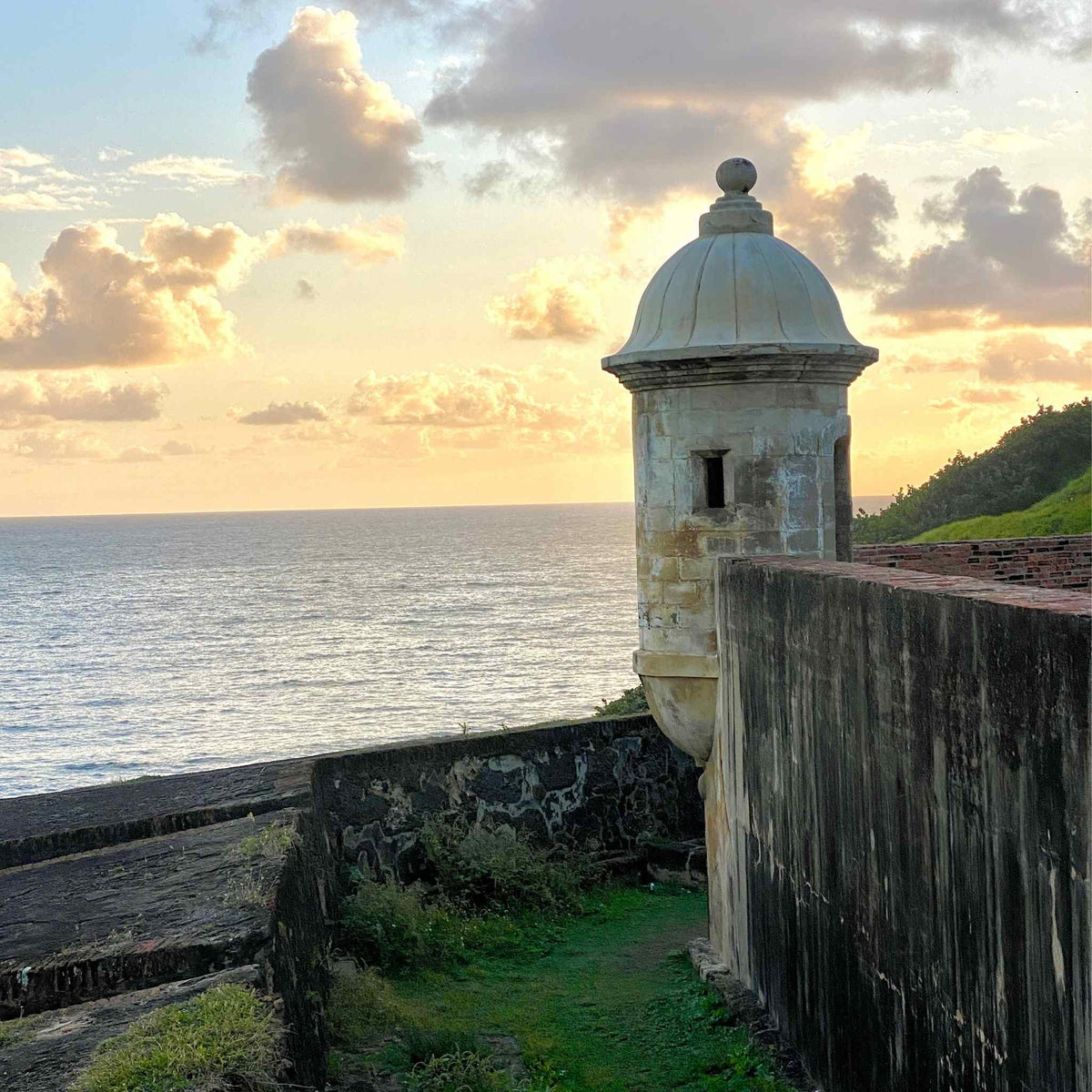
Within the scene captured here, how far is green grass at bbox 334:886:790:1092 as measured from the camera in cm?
902

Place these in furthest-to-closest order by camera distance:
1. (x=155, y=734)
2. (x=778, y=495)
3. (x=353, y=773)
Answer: (x=155, y=734) → (x=353, y=773) → (x=778, y=495)

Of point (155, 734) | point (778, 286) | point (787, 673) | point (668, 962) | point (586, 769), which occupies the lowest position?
point (155, 734)

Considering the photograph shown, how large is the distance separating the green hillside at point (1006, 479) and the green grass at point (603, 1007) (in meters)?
24.1

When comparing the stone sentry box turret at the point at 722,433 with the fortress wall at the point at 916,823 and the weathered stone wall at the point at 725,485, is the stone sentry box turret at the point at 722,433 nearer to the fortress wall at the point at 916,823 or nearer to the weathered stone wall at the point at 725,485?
the weathered stone wall at the point at 725,485

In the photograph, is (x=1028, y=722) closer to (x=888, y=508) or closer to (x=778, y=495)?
(x=778, y=495)

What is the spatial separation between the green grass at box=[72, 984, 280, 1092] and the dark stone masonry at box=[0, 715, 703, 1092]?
7.9 inches

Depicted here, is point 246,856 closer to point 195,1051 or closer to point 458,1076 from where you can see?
point 458,1076

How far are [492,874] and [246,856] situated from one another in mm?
4489

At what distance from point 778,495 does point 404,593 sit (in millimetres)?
85990

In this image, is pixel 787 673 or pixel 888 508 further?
pixel 888 508

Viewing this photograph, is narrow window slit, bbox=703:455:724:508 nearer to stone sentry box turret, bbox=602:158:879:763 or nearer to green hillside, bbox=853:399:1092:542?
stone sentry box turret, bbox=602:158:879:763

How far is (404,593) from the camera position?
95.6 metres

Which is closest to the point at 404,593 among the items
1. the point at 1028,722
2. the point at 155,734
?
the point at 155,734

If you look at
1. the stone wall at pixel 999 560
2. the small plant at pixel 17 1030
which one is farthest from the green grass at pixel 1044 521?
the small plant at pixel 17 1030
